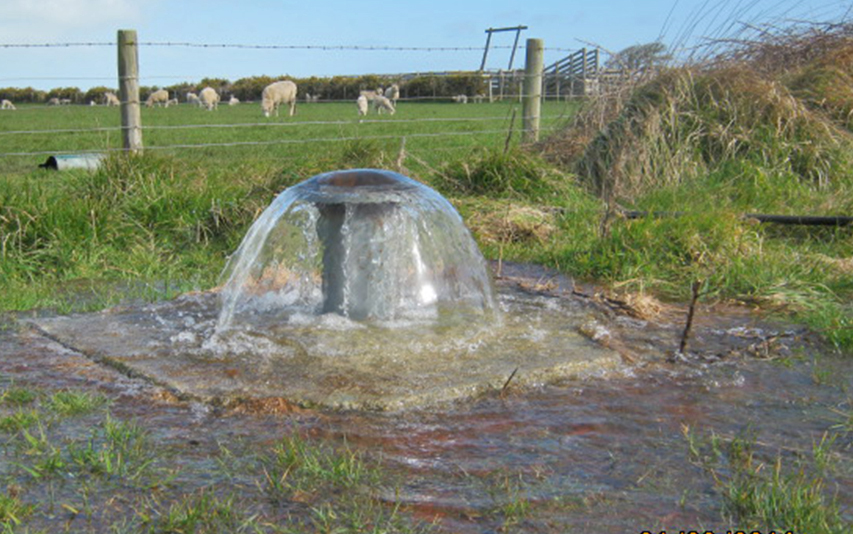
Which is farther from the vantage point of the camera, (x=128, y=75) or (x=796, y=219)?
(x=128, y=75)

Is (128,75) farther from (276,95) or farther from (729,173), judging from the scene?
(276,95)

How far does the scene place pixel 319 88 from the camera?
2093 inches

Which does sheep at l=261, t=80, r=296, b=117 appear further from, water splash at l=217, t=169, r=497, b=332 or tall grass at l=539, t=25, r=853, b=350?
water splash at l=217, t=169, r=497, b=332

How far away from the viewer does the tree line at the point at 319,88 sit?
1799 inches

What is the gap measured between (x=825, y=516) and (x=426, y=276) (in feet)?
10.3

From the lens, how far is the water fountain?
157 inches

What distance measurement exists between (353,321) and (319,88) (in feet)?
163

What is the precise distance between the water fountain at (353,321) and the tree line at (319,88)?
31784 millimetres

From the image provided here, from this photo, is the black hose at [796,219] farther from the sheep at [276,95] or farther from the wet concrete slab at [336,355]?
the sheep at [276,95]

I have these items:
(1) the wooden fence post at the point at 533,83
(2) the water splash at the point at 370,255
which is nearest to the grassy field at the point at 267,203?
(2) the water splash at the point at 370,255

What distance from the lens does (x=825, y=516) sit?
2.73 m

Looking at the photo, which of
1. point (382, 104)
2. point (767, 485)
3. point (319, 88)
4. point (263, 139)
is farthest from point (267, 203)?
point (319, 88)

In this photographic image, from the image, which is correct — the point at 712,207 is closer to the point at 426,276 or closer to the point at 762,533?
the point at 426,276

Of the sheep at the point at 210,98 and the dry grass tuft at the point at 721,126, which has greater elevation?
the sheep at the point at 210,98
